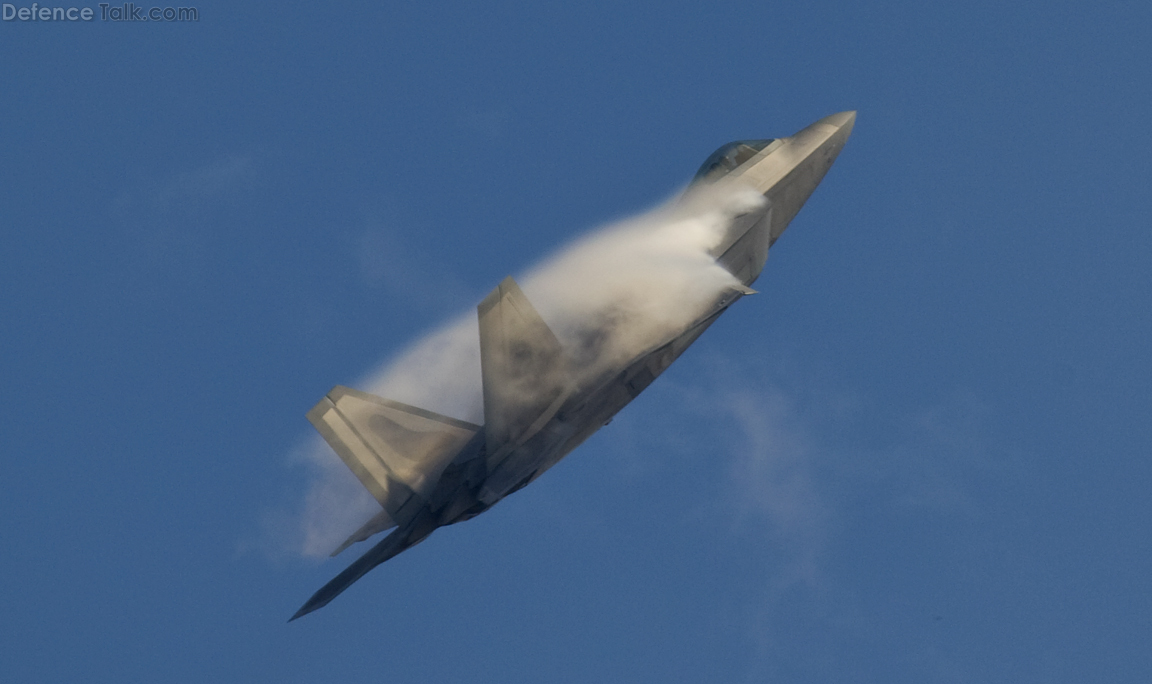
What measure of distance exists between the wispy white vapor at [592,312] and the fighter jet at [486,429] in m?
0.58

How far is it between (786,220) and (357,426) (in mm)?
12227

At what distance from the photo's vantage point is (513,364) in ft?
81.9

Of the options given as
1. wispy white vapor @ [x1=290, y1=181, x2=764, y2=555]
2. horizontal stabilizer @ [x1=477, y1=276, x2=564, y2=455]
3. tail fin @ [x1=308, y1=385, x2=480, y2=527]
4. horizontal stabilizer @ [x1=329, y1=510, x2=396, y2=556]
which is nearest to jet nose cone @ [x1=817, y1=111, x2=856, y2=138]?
wispy white vapor @ [x1=290, y1=181, x2=764, y2=555]

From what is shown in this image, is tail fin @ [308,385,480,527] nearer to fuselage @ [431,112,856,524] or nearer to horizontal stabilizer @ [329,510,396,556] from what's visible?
fuselage @ [431,112,856,524]

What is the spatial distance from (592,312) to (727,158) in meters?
5.71

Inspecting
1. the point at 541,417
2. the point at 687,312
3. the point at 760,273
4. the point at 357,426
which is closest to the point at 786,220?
the point at 760,273

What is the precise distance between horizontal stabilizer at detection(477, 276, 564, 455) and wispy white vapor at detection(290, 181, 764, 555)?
122cm

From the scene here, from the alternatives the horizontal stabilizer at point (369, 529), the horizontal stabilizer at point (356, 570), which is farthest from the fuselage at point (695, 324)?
the horizontal stabilizer at point (369, 529)

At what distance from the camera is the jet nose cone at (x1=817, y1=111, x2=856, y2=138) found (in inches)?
1286

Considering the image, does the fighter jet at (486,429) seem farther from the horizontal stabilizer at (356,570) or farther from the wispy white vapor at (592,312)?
the wispy white vapor at (592,312)

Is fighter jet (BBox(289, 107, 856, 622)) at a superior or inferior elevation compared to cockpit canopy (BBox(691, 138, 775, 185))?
inferior

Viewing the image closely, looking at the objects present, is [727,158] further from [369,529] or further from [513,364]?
[369,529]

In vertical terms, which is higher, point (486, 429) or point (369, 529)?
point (369, 529)

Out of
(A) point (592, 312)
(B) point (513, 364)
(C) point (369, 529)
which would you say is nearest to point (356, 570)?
(C) point (369, 529)
